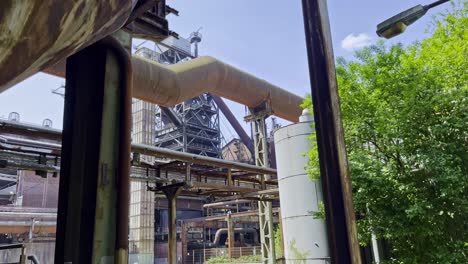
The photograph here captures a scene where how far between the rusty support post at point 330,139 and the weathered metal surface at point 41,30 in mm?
1604

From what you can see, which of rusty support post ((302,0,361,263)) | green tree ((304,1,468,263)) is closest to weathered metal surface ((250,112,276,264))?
green tree ((304,1,468,263))

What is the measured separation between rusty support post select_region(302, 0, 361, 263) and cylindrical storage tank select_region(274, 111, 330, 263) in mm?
6999

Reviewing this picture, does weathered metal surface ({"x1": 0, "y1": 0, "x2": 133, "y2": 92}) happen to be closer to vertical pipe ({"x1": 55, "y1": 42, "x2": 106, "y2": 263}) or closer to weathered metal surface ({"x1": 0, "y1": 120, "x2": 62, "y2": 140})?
vertical pipe ({"x1": 55, "y1": 42, "x2": 106, "y2": 263})

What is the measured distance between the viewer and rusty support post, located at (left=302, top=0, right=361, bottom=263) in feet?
8.36

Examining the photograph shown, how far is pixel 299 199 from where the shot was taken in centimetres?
1055

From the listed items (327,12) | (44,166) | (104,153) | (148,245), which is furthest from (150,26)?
(148,245)

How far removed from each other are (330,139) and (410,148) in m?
5.28

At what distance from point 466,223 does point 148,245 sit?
15509 millimetres

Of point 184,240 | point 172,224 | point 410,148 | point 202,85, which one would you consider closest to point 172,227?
point 172,224

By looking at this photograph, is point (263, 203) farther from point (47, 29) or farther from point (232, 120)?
point (47, 29)

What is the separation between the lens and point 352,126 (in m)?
7.62

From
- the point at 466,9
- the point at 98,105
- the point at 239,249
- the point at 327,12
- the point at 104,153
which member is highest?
the point at 466,9

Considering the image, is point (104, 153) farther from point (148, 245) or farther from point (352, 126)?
point (148, 245)

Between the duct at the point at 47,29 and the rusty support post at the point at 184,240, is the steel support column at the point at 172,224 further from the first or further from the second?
the rusty support post at the point at 184,240
